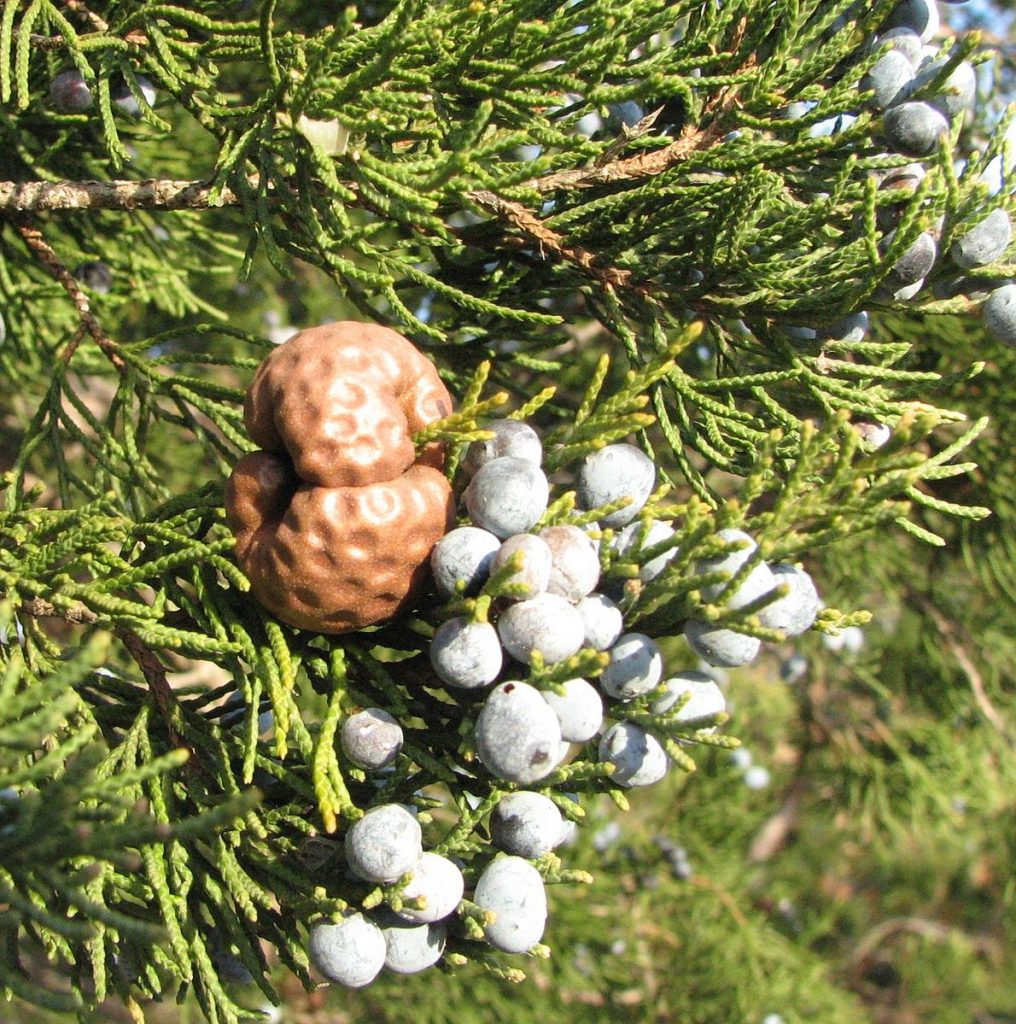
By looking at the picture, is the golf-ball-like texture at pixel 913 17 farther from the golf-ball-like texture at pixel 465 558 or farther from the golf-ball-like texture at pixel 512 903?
the golf-ball-like texture at pixel 512 903

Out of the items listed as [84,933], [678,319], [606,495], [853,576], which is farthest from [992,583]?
[84,933]

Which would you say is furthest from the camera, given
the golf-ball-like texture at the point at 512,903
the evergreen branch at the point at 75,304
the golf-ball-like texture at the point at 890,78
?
the evergreen branch at the point at 75,304

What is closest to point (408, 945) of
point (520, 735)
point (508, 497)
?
point (520, 735)

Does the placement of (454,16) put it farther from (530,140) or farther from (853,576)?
(853,576)

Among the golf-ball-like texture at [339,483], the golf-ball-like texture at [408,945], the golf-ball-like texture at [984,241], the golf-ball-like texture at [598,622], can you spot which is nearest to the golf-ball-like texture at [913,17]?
the golf-ball-like texture at [984,241]

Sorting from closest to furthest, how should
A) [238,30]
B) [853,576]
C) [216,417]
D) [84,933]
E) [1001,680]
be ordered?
[84,933] → [238,30] → [216,417] → [853,576] → [1001,680]

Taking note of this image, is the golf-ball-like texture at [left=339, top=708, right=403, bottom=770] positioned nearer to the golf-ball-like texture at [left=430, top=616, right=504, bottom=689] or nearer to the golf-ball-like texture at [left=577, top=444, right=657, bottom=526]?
the golf-ball-like texture at [left=430, top=616, right=504, bottom=689]

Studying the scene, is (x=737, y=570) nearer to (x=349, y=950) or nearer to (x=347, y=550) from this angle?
(x=347, y=550)
